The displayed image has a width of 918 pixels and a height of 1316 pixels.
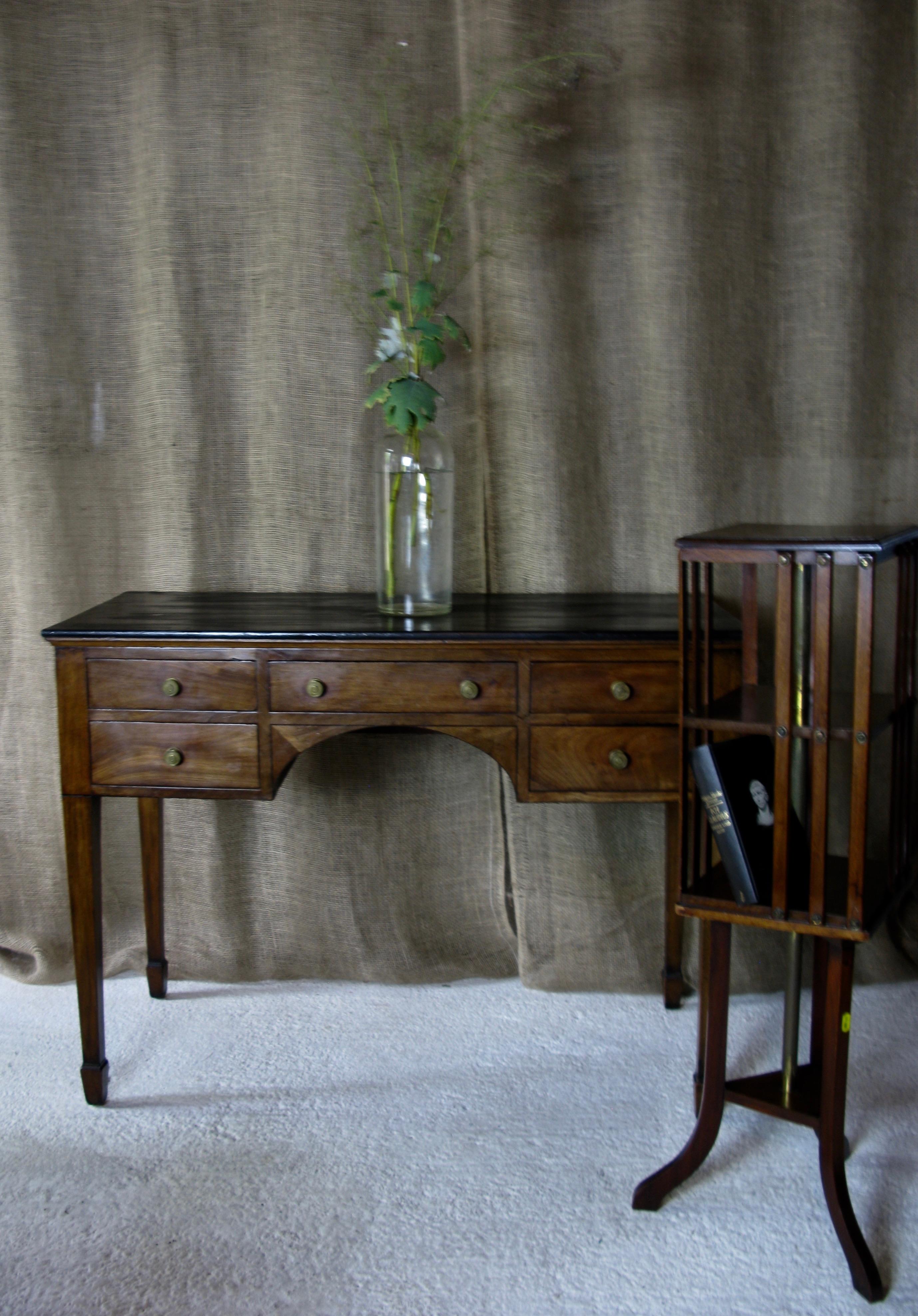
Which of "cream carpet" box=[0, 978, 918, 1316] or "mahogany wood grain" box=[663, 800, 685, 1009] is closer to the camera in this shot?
"cream carpet" box=[0, 978, 918, 1316]

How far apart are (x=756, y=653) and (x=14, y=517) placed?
1607 millimetres

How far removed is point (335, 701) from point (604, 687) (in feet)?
1.53

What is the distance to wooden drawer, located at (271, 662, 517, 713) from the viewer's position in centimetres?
204

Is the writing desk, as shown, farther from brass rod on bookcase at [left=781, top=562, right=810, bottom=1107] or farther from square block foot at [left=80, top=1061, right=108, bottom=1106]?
brass rod on bookcase at [left=781, top=562, right=810, bottom=1107]

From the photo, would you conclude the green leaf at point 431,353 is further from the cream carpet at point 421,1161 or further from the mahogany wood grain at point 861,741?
A: the cream carpet at point 421,1161

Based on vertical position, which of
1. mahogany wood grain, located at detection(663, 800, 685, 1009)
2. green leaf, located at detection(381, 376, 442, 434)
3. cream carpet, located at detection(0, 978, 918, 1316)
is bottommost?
cream carpet, located at detection(0, 978, 918, 1316)

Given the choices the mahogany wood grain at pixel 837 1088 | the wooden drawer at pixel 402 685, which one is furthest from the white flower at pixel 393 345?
the mahogany wood grain at pixel 837 1088

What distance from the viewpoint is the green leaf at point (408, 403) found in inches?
83.6

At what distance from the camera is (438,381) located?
249 centimetres

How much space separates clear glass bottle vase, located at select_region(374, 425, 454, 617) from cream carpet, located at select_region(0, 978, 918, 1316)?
0.90 meters

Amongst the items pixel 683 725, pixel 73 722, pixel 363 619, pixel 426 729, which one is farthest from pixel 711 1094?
pixel 73 722

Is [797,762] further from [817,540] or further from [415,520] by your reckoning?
[415,520]

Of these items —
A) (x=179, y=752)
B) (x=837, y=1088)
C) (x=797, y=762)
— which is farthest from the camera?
(x=179, y=752)

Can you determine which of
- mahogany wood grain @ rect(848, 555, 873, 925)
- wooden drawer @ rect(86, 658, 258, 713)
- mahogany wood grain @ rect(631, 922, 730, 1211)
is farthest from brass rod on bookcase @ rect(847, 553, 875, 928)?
wooden drawer @ rect(86, 658, 258, 713)
